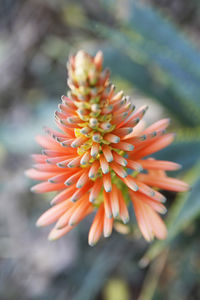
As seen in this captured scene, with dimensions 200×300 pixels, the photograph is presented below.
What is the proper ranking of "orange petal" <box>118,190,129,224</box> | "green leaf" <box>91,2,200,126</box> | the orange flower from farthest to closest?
"green leaf" <box>91,2,200,126</box>, "orange petal" <box>118,190,129,224</box>, the orange flower

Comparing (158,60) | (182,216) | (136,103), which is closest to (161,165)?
(182,216)

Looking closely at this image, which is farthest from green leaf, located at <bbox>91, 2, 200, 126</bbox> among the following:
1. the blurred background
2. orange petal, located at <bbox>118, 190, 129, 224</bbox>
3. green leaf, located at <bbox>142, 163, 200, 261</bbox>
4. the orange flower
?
orange petal, located at <bbox>118, 190, 129, 224</bbox>

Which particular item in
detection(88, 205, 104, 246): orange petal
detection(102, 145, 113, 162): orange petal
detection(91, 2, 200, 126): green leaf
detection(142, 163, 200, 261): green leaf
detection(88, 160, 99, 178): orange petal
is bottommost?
detection(142, 163, 200, 261): green leaf

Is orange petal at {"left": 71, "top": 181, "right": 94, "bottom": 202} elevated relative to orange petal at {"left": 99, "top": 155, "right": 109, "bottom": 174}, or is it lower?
lower

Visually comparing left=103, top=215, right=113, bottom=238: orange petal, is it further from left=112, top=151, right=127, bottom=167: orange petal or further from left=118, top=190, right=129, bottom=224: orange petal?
left=112, top=151, right=127, bottom=167: orange petal

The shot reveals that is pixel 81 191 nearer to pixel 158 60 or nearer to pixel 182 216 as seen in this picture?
pixel 182 216

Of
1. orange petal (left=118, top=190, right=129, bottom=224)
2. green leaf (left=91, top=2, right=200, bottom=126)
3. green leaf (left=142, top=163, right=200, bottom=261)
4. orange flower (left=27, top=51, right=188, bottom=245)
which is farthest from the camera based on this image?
green leaf (left=91, top=2, right=200, bottom=126)

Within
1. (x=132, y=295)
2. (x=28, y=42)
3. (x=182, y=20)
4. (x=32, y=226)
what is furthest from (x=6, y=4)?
(x=132, y=295)
